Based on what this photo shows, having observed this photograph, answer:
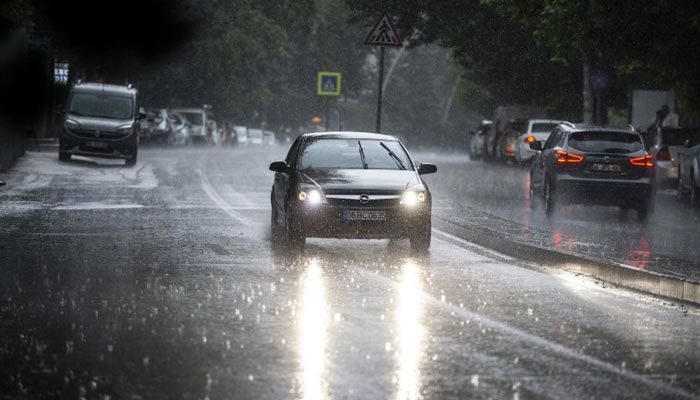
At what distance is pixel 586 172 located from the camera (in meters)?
24.6

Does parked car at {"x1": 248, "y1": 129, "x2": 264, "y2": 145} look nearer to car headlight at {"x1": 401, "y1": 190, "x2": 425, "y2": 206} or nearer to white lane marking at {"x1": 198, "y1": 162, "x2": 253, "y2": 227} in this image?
white lane marking at {"x1": 198, "y1": 162, "x2": 253, "y2": 227}

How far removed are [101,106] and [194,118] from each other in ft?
131

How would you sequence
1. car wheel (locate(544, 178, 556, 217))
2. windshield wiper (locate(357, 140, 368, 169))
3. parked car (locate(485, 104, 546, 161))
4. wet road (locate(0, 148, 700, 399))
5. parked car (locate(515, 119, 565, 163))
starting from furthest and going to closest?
parked car (locate(485, 104, 546, 161)) < parked car (locate(515, 119, 565, 163)) < car wheel (locate(544, 178, 556, 217)) < windshield wiper (locate(357, 140, 368, 169)) < wet road (locate(0, 148, 700, 399))

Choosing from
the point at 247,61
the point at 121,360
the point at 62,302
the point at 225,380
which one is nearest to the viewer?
the point at 225,380

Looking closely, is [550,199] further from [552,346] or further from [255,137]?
[255,137]

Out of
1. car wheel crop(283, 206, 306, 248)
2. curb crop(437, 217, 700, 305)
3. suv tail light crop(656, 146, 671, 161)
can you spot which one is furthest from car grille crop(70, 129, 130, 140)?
car wheel crop(283, 206, 306, 248)

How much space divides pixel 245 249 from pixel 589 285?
455cm

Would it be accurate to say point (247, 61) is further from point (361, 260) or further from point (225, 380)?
point (225, 380)

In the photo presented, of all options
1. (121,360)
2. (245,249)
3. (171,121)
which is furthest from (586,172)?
(171,121)

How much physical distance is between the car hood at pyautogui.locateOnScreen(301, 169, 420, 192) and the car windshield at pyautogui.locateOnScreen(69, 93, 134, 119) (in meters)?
24.7

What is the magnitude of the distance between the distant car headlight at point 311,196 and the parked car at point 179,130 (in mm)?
55069

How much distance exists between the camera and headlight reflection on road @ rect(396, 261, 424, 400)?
26.6 feet

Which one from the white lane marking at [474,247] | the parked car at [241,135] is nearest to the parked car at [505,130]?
the white lane marking at [474,247]

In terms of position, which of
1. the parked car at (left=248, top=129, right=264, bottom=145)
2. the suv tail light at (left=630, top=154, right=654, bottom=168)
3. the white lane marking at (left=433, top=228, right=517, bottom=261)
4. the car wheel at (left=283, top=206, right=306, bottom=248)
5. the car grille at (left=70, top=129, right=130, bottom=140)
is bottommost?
the parked car at (left=248, top=129, right=264, bottom=145)
